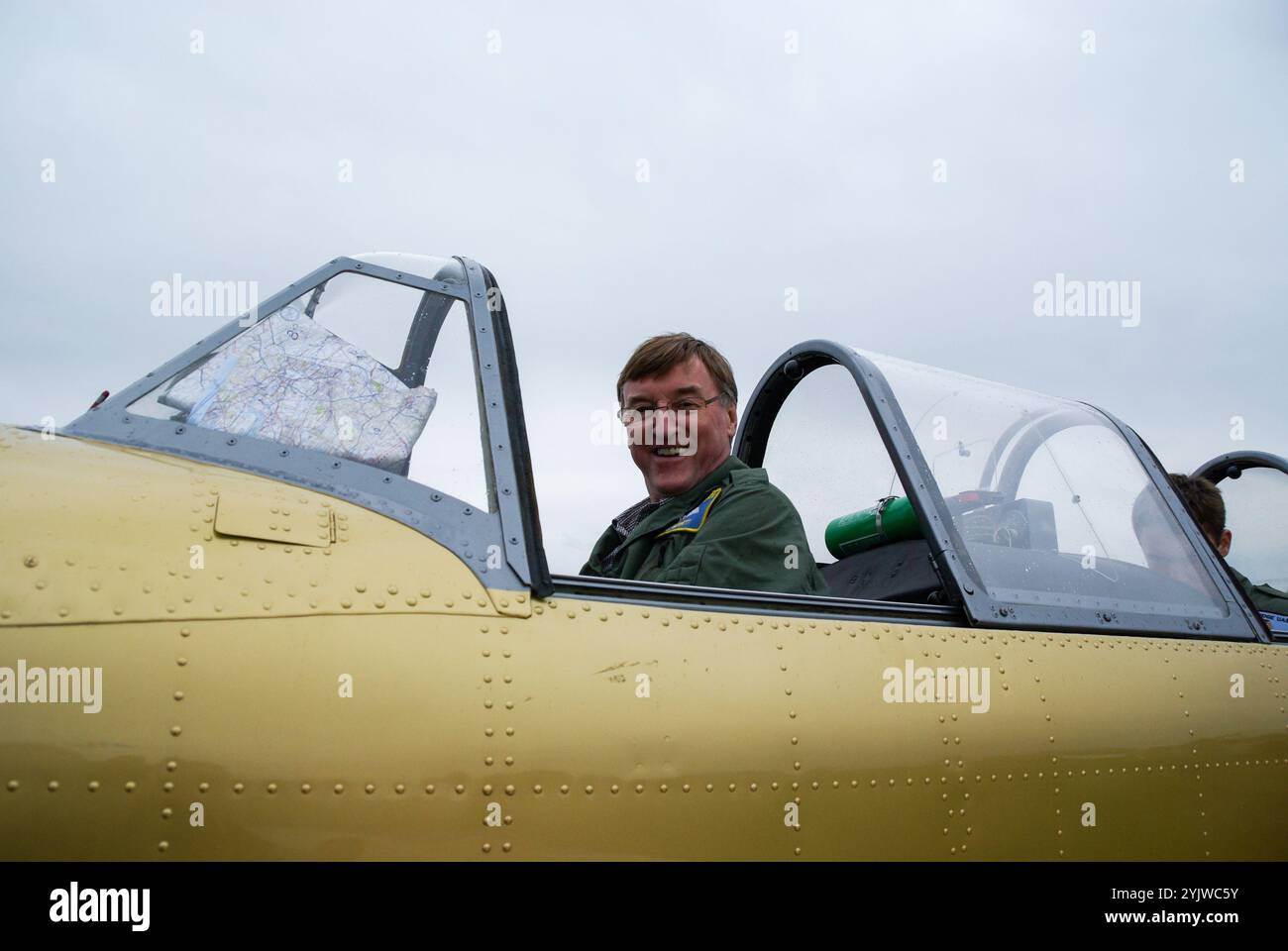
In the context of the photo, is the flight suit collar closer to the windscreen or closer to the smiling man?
the smiling man

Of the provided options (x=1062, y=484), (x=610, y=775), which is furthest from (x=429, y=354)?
(x=1062, y=484)

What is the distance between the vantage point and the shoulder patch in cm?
283

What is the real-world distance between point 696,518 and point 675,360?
2.13 feet

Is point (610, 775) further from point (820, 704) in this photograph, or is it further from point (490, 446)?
point (490, 446)

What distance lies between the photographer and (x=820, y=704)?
2102 mm

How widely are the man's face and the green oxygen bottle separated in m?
0.95

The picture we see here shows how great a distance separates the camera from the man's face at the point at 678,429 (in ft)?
10.5

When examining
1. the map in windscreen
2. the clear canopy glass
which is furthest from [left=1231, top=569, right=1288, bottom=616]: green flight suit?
the map in windscreen

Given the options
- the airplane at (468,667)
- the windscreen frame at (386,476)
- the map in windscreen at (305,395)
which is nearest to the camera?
the airplane at (468,667)

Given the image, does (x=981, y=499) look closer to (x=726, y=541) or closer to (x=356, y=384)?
(x=726, y=541)

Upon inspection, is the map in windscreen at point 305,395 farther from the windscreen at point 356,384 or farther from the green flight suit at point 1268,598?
the green flight suit at point 1268,598

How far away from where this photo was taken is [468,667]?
177 cm

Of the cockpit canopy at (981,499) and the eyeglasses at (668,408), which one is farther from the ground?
the eyeglasses at (668,408)

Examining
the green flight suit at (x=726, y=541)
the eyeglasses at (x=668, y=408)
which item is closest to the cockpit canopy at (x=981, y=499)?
the green flight suit at (x=726, y=541)
